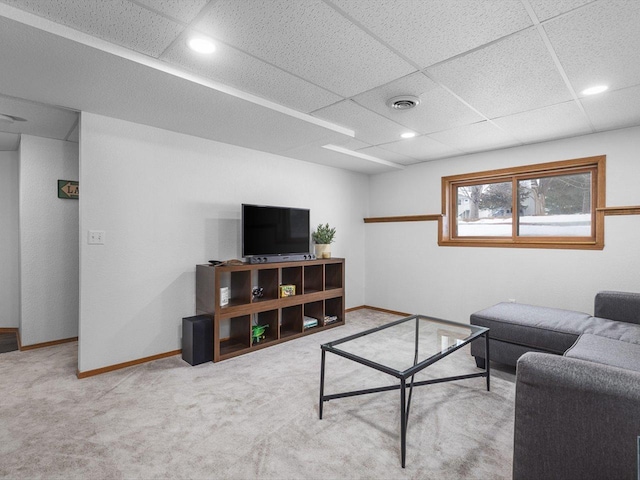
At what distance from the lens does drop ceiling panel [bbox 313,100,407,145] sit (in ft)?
8.93

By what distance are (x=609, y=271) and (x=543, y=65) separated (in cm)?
224

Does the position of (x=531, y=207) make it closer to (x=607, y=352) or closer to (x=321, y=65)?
(x=607, y=352)

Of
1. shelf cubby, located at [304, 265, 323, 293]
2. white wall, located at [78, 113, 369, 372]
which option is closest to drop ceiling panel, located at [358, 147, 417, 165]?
white wall, located at [78, 113, 369, 372]

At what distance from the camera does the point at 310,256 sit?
3992 mm

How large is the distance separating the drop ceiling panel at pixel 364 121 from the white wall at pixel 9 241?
3.72 metres

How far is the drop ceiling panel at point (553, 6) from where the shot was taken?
4.87ft

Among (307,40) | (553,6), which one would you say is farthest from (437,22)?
(307,40)

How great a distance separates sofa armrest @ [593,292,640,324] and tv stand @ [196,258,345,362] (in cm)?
250

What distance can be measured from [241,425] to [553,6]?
8.72ft

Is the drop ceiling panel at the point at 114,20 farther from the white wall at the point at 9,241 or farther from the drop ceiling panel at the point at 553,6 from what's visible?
the white wall at the point at 9,241

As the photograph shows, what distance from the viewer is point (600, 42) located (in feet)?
5.82

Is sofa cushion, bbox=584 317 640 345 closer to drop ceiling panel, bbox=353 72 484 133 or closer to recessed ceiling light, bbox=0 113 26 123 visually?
drop ceiling panel, bbox=353 72 484 133

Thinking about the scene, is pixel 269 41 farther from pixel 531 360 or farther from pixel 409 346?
pixel 409 346

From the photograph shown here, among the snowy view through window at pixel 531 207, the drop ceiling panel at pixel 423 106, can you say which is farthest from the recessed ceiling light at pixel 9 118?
the snowy view through window at pixel 531 207
